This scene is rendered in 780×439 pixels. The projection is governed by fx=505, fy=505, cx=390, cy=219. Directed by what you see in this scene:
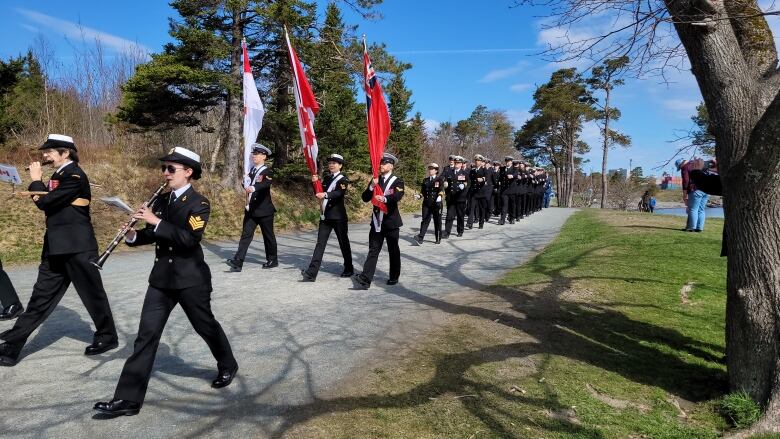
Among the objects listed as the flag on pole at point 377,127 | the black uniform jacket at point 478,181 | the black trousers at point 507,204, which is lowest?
the black trousers at point 507,204

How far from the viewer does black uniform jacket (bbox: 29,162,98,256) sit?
4.73 metres

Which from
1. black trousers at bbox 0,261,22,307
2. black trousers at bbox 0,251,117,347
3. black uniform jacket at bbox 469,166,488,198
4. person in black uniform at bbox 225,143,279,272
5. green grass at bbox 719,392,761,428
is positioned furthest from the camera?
black uniform jacket at bbox 469,166,488,198

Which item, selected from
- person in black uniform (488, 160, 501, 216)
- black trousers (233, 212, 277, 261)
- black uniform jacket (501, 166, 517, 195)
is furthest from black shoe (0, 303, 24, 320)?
black uniform jacket (501, 166, 517, 195)

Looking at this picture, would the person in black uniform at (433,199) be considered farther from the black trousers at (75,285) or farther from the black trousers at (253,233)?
the black trousers at (75,285)

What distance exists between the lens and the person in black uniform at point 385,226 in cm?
770

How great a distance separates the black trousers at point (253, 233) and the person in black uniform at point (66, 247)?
13.0ft

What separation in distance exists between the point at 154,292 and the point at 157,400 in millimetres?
824

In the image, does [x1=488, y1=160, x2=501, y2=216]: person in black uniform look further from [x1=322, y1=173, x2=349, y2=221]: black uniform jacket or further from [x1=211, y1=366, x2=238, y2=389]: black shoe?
[x1=211, y1=366, x2=238, y2=389]: black shoe

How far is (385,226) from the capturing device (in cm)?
787

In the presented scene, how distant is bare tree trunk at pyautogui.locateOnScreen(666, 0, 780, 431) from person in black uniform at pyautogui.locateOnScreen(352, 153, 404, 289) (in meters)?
4.61

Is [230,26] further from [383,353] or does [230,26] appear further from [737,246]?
[737,246]

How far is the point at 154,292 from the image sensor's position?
3.84 m

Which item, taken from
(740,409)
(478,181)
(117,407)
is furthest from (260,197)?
(478,181)

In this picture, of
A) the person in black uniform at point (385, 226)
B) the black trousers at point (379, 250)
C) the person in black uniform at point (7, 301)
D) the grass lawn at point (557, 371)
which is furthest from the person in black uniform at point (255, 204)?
the grass lawn at point (557, 371)
